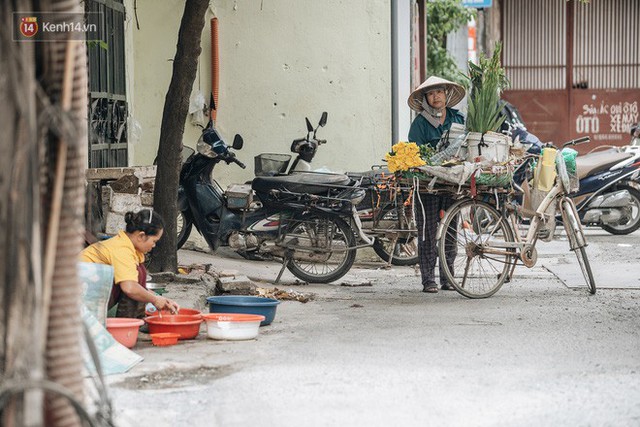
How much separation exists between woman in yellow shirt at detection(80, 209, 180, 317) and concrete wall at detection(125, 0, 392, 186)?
5.58 meters

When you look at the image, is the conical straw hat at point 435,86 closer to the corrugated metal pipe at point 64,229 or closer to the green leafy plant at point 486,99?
the green leafy plant at point 486,99

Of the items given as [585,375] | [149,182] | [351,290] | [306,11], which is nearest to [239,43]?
[306,11]

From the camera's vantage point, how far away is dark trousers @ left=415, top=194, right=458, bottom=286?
10141mm

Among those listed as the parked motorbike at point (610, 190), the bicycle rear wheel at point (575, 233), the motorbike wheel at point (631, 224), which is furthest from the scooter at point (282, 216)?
the motorbike wheel at point (631, 224)

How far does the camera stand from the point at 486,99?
9820mm

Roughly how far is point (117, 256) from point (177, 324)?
59cm

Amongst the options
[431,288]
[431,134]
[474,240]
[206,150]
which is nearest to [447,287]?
[431,288]

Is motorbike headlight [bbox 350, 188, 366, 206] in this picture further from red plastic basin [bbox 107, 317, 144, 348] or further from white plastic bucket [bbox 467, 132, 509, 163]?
red plastic basin [bbox 107, 317, 144, 348]

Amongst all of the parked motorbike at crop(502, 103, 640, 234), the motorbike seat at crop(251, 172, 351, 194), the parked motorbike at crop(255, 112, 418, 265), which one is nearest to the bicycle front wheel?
the parked motorbike at crop(255, 112, 418, 265)

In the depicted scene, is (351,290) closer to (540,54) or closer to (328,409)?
(328,409)

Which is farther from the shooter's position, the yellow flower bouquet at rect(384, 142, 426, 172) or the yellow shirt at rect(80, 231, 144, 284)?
the yellow flower bouquet at rect(384, 142, 426, 172)

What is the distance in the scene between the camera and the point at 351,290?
35.1 feet

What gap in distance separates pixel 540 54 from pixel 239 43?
37.2ft

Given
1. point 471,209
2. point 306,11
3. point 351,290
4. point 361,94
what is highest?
point 306,11
